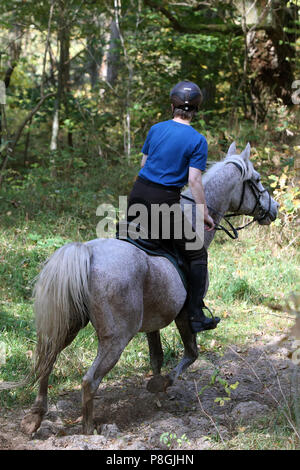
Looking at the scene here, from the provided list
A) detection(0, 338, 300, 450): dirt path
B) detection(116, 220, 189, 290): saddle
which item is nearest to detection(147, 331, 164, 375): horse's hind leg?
detection(0, 338, 300, 450): dirt path

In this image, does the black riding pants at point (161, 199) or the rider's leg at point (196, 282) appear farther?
the rider's leg at point (196, 282)

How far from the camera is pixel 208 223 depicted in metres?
4.75

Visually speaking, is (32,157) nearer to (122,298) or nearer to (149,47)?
(149,47)

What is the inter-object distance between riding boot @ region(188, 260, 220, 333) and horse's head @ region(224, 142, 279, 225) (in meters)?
0.90

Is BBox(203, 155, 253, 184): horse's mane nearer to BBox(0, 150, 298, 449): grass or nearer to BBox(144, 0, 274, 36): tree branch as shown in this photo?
BBox(0, 150, 298, 449): grass

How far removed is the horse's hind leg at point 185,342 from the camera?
488cm

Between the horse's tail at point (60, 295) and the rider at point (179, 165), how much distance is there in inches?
36.4

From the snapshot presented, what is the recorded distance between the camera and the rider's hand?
4.70 m

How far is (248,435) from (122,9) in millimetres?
11749

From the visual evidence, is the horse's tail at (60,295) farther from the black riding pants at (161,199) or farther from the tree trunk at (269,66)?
the tree trunk at (269,66)

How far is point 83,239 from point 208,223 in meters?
4.70

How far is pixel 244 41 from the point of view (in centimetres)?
1312

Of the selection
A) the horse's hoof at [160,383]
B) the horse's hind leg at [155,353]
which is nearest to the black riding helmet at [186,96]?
the horse's hind leg at [155,353]

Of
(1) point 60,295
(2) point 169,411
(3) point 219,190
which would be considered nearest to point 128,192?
(3) point 219,190
